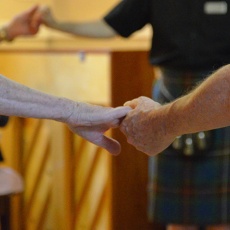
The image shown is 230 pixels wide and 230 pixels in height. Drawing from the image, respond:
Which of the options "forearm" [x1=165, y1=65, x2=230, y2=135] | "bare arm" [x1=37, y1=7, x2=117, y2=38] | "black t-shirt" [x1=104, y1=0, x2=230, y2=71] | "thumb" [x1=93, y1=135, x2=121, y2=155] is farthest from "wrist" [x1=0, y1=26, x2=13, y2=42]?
"forearm" [x1=165, y1=65, x2=230, y2=135]

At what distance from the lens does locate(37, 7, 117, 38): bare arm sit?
2014 millimetres

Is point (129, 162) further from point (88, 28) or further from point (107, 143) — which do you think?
point (107, 143)

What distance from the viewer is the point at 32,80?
2467 mm

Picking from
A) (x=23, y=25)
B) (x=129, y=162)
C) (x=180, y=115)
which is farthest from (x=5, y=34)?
(x=180, y=115)

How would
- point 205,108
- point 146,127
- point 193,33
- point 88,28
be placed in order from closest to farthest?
point 205,108, point 146,127, point 193,33, point 88,28

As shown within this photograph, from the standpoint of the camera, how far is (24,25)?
2.05 m

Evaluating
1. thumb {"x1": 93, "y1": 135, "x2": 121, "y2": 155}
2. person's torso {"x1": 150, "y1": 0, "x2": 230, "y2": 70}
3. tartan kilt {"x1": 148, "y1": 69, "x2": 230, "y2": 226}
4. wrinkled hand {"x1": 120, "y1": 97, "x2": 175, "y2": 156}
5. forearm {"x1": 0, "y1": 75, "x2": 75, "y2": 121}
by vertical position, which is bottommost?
tartan kilt {"x1": 148, "y1": 69, "x2": 230, "y2": 226}

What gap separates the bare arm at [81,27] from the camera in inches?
79.3

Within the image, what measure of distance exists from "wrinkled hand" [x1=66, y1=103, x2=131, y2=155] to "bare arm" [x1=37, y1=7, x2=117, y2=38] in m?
0.69

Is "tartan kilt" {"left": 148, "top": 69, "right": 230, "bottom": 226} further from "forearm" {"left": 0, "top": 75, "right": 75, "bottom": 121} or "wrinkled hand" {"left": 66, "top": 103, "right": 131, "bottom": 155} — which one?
"forearm" {"left": 0, "top": 75, "right": 75, "bottom": 121}

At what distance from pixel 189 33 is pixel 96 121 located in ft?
1.82

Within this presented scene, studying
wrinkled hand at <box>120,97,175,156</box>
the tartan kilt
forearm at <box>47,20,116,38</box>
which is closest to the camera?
wrinkled hand at <box>120,97,175,156</box>

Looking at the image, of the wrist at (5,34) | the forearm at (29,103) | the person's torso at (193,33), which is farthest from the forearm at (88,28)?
the forearm at (29,103)

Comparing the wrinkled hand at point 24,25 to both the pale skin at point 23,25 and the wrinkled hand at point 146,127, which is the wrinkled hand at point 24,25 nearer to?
the pale skin at point 23,25
